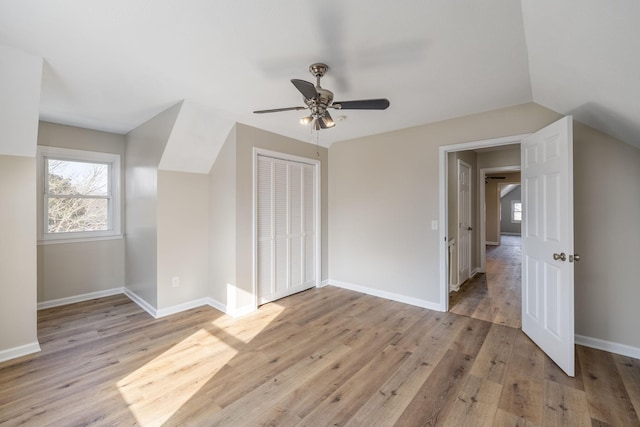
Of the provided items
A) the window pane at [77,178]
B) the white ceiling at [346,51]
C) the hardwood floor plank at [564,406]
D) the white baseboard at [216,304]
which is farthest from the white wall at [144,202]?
the hardwood floor plank at [564,406]

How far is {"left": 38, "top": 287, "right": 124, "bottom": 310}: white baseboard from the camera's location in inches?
141

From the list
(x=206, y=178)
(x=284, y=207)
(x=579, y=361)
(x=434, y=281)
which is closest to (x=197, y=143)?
(x=206, y=178)

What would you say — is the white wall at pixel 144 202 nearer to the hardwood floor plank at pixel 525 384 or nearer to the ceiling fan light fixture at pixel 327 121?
the ceiling fan light fixture at pixel 327 121

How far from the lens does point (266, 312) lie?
3445 millimetres

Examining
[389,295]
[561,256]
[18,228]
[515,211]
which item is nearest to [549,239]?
[561,256]

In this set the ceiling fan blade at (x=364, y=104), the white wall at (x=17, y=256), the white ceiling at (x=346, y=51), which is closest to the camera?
the white ceiling at (x=346, y=51)

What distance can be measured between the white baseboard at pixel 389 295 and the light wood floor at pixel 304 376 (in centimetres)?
29

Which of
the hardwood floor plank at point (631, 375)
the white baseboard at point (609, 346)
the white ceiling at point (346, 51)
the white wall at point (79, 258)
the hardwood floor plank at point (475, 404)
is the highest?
the white ceiling at point (346, 51)

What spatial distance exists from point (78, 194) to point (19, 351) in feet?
7.25

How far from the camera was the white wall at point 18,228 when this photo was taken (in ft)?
7.55

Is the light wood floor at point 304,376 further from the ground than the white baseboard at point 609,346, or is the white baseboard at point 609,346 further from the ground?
the white baseboard at point 609,346

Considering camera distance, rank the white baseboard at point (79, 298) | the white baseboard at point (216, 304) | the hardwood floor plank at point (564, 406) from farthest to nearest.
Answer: the white baseboard at point (79, 298) < the white baseboard at point (216, 304) < the hardwood floor plank at point (564, 406)

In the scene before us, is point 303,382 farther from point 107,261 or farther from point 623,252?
point 107,261

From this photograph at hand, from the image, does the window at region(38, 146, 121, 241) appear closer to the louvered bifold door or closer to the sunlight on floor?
the louvered bifold door
